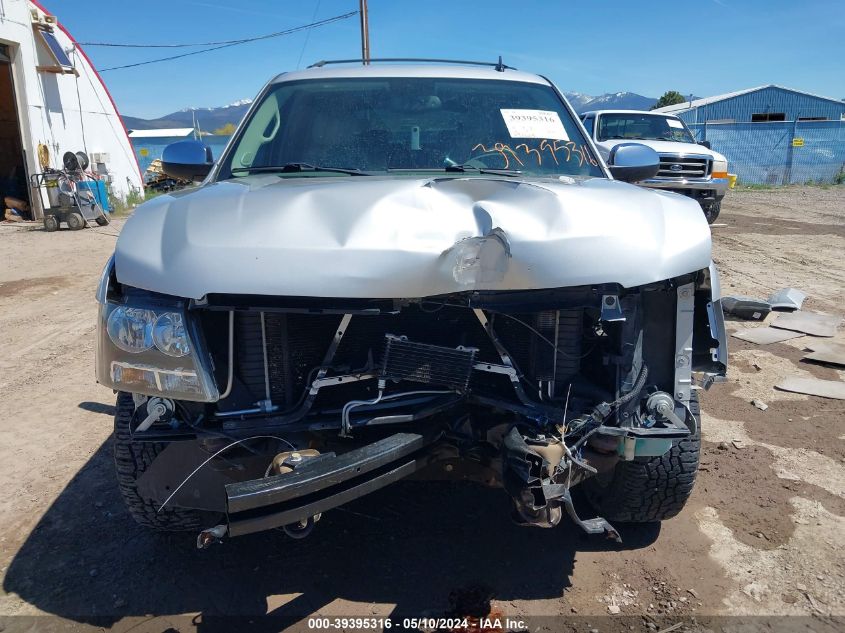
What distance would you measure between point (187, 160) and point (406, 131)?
1.24 metres

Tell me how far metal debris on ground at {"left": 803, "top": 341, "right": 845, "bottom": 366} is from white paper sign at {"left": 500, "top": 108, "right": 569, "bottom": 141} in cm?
314

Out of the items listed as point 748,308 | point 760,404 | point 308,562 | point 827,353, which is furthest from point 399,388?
point 748,308

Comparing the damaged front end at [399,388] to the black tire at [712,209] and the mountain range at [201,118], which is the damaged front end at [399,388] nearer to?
the black tire at [712,209]

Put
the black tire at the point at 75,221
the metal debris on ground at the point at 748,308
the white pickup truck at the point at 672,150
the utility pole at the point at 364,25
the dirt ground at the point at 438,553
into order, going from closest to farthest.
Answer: the dirt ground at the point at 438,553 → the metal debris on ground at the point at 748,308 → the white pickup truck at the point at 672,150 → the black tire at the point at 75,221 → the utility pole at the point at 364,25

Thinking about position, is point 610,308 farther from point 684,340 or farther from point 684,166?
point 684,166

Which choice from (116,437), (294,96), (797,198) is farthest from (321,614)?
(797,198)

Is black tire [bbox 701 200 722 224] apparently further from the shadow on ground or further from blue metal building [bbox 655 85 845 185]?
blue metal building [bbox 655 85 845 185]

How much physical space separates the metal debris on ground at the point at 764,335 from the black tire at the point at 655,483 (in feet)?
10.9

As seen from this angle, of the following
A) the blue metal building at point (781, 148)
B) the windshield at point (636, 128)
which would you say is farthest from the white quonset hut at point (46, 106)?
the blue metal building at point (781, 148)

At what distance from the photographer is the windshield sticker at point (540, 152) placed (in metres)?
3.03

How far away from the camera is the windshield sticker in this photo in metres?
3.03

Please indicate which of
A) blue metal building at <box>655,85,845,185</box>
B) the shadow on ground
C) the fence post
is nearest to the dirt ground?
the shadow on ground

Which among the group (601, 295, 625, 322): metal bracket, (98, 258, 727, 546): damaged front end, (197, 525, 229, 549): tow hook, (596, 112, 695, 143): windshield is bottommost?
(197, 525, 229, 549): tow hook

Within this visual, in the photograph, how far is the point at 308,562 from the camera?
2598 millimetres
